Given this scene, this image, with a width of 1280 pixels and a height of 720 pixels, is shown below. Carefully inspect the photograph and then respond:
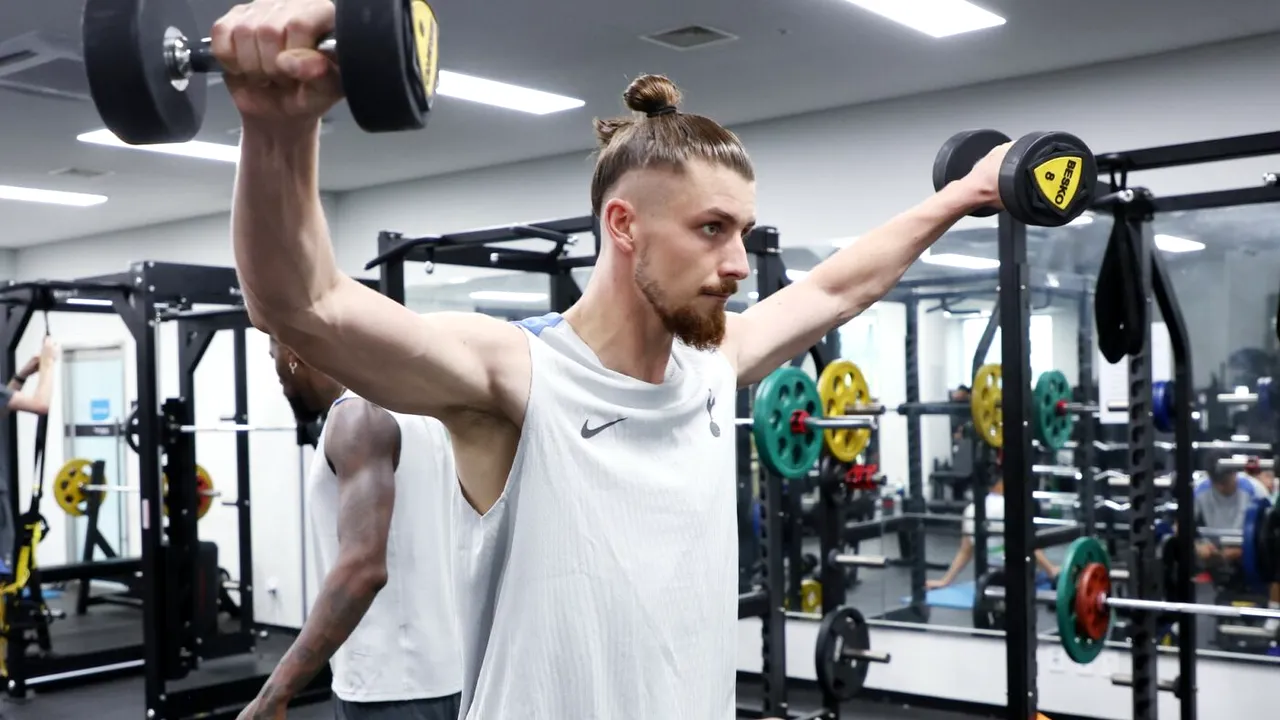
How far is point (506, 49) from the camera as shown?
437cm

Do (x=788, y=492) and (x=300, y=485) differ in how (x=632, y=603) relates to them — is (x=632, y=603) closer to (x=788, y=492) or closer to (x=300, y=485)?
(x=788, y=492)

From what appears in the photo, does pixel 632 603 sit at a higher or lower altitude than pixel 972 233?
lower

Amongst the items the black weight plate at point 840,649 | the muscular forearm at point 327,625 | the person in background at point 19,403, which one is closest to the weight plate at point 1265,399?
the black weight plate at point 840,649

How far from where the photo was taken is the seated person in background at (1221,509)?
4.58m

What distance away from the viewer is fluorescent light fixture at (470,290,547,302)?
6344 mm

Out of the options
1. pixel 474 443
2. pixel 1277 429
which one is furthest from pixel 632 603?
pixel 1277 429

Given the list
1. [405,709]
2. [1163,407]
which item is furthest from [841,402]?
[405,709]

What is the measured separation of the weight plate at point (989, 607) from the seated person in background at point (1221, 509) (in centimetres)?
79

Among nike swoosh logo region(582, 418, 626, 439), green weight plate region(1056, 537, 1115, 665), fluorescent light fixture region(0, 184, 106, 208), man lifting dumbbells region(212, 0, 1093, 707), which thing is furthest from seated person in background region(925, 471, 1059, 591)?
fluorescent light fixture region(0, 184, 106, 208)

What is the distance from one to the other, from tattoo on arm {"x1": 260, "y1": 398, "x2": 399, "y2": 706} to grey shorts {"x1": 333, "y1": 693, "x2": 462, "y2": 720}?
237mm

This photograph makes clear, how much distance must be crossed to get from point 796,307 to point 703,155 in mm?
351

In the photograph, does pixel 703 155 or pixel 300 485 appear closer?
pixel 703 155

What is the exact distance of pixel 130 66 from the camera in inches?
28.5

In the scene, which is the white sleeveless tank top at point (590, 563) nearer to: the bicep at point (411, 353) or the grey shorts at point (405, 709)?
the bicep at point (411, 353)
